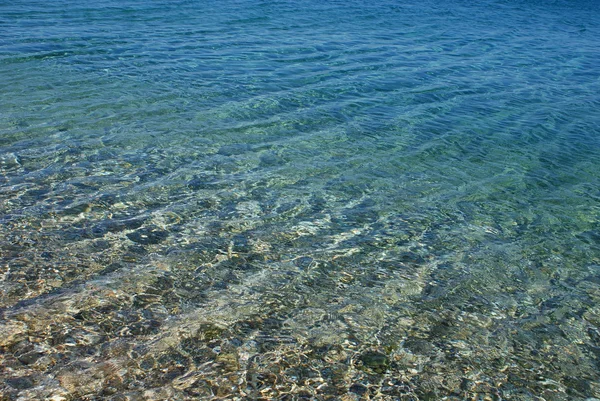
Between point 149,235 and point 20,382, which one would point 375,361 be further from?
point 149,235

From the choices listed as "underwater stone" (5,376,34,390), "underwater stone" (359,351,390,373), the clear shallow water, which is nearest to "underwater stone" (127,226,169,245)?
the clear shallow water

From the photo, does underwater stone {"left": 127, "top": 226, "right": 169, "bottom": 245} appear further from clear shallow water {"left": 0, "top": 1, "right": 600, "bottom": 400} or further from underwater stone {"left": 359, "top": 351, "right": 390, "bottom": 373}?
underwater stone {"left": 359, "top": 351, "right": 390, "bottom": 373}

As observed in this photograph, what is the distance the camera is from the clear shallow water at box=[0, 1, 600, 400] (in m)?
5.55

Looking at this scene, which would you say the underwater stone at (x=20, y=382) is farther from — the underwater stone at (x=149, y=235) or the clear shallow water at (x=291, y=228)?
the underwater stone at (x=149, y=235)

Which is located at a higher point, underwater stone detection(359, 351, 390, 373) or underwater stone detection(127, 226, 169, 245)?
underwater stone detection(127, 226, 169, 245)

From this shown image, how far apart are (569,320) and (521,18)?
74.4 feet

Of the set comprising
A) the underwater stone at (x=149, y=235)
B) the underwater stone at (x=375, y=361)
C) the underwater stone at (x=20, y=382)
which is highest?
the underwater stone at (x=20, y=382)

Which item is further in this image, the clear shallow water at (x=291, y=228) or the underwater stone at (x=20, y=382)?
the clear shallow water at (x=291, y=228)

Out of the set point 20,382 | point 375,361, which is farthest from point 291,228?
point 20,382

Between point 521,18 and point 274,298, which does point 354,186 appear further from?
point 521,18

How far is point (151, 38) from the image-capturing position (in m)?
18.6

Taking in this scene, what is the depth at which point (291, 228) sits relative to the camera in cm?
803

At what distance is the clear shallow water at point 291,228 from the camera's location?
5547mm

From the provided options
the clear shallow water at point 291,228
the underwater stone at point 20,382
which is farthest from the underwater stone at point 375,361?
the underwater stone at point 20,382
